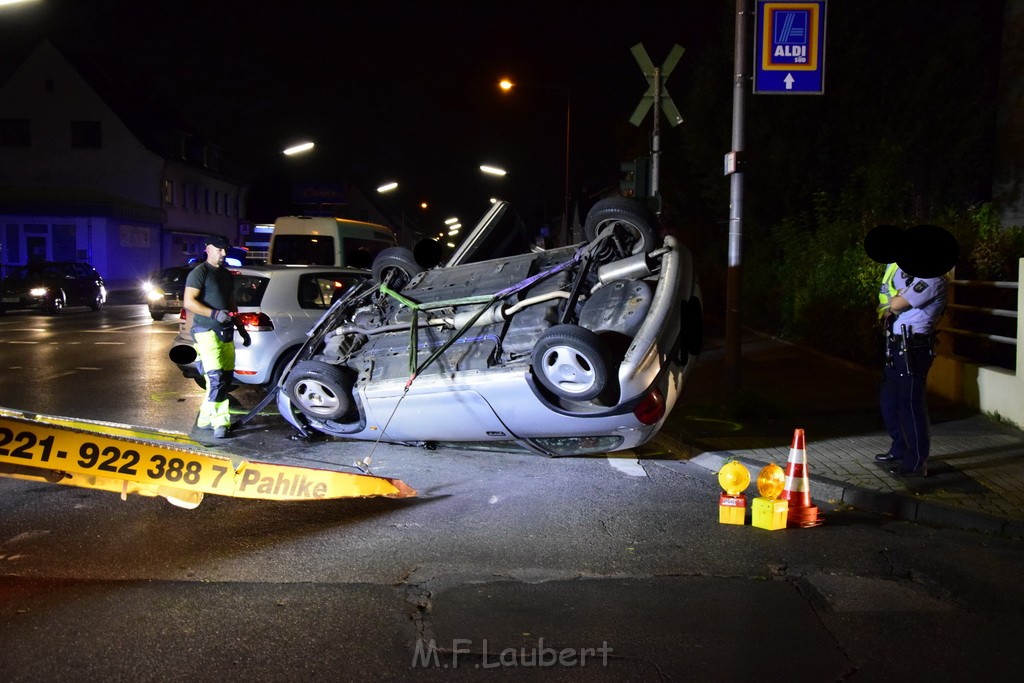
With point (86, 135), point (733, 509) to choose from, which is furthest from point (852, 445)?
point (86, 135)

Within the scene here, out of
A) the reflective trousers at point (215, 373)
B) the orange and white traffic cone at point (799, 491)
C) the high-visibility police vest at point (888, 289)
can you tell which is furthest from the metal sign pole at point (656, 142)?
the orange and white traffic cone at point (799, 491)

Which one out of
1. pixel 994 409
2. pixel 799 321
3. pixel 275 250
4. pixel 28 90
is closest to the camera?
pixel 994 409

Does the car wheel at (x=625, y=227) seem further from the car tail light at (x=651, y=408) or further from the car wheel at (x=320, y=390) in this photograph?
the car wheel at (x=320, y=390)

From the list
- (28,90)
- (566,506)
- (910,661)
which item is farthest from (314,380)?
(28,90)

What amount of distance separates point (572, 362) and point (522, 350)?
670 millimetres

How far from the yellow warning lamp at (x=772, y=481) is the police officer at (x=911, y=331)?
1.58 m

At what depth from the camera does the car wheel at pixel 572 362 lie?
18.8ft

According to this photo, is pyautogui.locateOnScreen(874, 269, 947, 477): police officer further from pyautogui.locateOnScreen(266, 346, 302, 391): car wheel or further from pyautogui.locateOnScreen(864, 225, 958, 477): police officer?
pyautogui.locateOnScreen(266, 346, 302, 391): car wheel

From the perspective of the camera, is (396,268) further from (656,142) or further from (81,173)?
(81,173)

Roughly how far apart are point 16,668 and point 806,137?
19954mm

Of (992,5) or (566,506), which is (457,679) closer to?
(566,506)

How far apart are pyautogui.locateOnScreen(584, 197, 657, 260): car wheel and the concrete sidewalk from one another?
6.11 feet

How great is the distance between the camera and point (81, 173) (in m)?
41.1

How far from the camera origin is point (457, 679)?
350 centimetres
